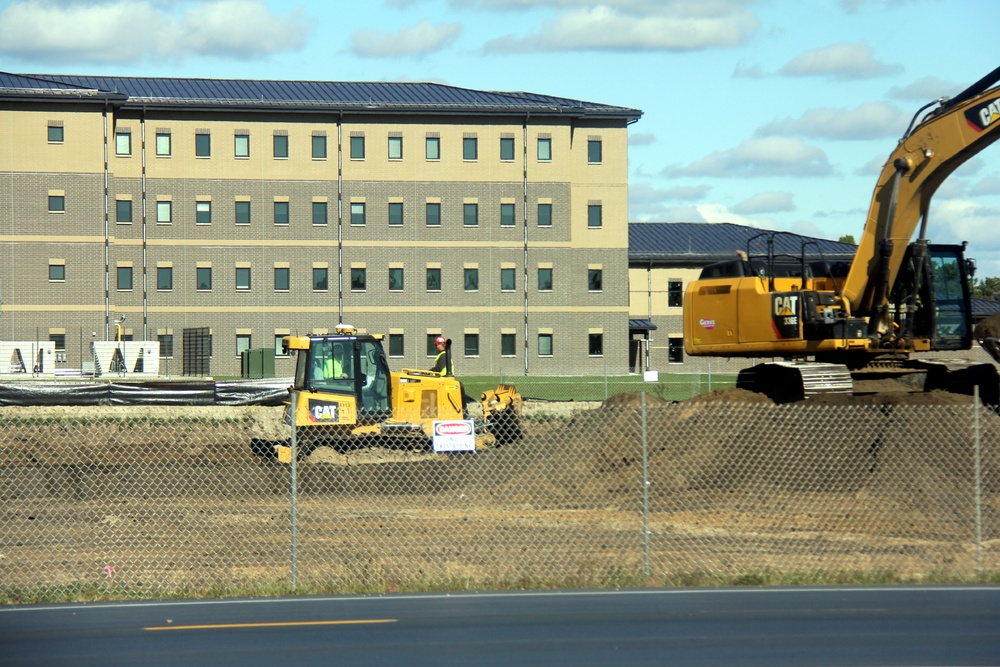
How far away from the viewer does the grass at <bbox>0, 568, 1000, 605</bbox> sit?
38.6 feet

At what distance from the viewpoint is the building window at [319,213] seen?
63.4 meters

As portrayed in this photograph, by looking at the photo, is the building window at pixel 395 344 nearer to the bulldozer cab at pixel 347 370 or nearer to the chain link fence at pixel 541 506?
the chain link fence at pixel 541 506

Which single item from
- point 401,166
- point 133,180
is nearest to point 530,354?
point 401,166

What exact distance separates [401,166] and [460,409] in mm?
41044

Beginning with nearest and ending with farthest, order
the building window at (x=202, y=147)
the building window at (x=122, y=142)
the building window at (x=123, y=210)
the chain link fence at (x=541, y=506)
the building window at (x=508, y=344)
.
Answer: the chain link fence at (x=541, y=506) → the building window at (x=122, y=142) → the building window at (x=123, y=210) → the building window at (x=202, y=147) → the building window at (x=508, y=344)

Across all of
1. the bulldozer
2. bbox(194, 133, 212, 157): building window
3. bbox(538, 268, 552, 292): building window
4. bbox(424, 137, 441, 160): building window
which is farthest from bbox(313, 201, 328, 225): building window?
the bulldozer

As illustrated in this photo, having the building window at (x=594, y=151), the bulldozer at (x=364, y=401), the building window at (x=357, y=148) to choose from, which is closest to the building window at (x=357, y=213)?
the building window at (x=357, y=148)

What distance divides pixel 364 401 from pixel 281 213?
41.6 meters

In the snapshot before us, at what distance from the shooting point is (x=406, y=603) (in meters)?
11.3

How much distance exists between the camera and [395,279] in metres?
64.5

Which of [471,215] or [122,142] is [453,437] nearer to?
[471,215]

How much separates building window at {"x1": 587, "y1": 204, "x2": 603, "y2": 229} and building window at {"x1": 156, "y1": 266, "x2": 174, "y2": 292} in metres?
21.7

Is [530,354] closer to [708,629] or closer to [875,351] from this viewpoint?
[875,351]

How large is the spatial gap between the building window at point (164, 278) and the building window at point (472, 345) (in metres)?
15.2
